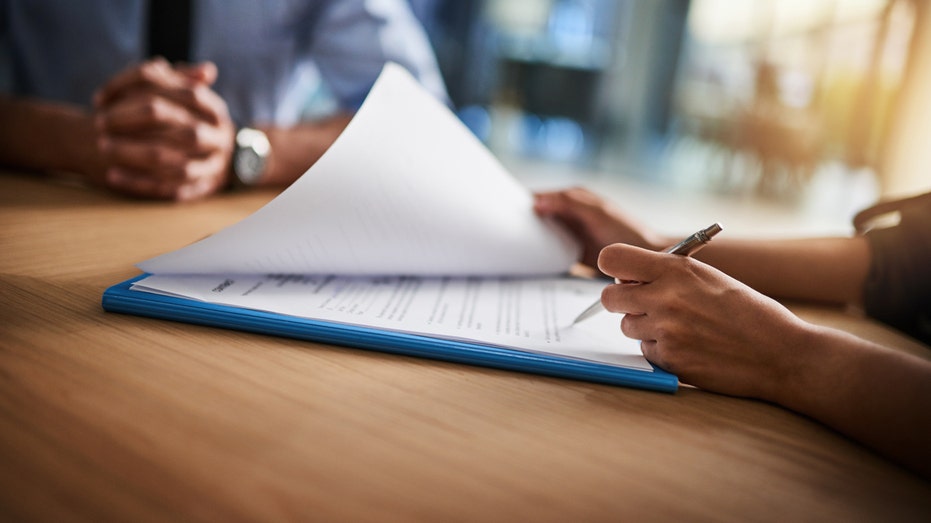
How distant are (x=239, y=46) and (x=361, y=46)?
23 centimetres

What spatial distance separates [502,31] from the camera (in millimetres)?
7324

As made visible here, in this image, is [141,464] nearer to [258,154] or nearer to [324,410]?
[324,410]

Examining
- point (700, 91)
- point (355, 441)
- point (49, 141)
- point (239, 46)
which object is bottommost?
point (355, 441)

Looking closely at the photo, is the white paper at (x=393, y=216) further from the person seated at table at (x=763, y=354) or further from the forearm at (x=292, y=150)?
the forearm at (x=292, y=150)

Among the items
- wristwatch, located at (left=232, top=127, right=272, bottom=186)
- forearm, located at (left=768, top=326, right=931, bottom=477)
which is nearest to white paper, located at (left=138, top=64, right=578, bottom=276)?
forearm, located at (left=768, top=326, right=931, bottom=477)

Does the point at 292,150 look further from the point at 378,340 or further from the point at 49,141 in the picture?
the point at 378,340

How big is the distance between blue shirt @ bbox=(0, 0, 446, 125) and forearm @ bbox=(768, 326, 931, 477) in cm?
95

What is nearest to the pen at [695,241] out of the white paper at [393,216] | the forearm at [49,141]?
the white paper at [393,216]

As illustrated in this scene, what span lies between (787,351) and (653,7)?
690 centimetres

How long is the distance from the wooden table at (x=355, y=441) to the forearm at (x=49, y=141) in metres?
0.51

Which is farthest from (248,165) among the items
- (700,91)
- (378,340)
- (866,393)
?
(700,91)

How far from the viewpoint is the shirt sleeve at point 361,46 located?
1.14 m

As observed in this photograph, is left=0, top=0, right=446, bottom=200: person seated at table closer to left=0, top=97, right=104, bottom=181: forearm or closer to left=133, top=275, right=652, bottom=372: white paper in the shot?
left=0, top=97, right=104, bottom=181: forearm

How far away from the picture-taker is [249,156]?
0.90 m
